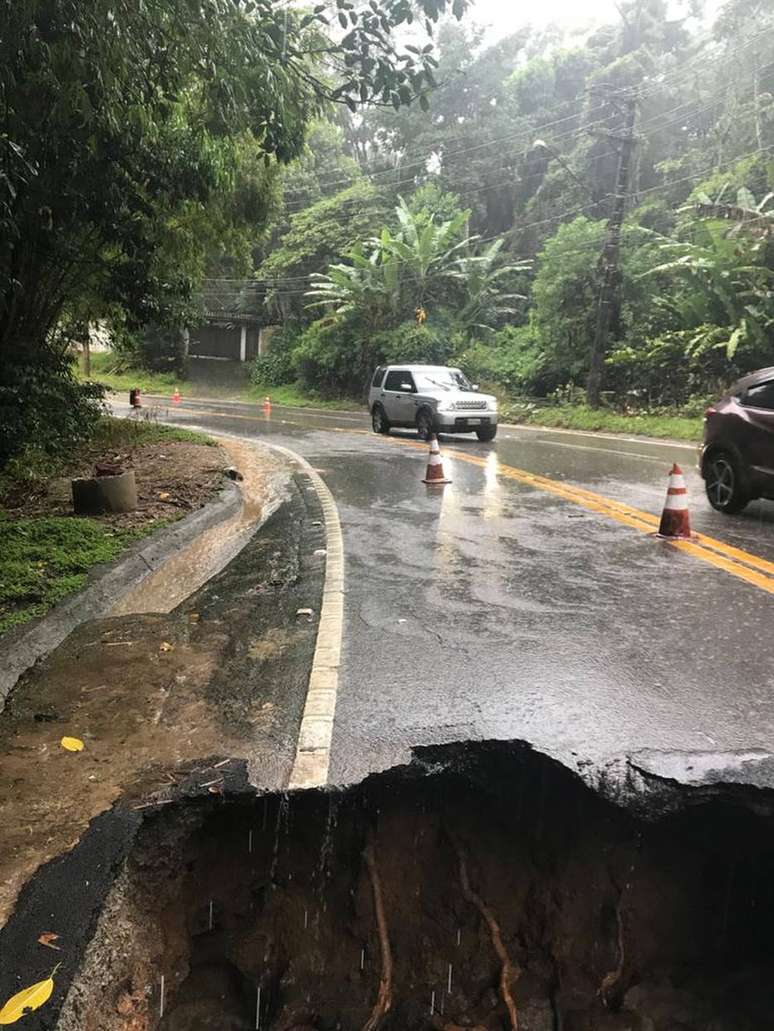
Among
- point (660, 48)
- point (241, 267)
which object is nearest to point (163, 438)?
point (241, 267)

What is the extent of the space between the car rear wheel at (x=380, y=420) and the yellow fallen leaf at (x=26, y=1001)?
17.9 meters

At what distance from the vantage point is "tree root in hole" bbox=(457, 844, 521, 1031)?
3.01 m

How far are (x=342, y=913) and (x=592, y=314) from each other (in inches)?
967

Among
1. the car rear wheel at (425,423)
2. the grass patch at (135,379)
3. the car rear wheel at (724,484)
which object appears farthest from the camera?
the grass patch at (135,379)

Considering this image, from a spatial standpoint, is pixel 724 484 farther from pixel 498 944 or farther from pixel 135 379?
pixel 135 379

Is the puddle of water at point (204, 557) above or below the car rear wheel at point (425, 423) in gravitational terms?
below

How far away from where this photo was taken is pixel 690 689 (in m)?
4.21

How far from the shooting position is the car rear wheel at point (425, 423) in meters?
18.1

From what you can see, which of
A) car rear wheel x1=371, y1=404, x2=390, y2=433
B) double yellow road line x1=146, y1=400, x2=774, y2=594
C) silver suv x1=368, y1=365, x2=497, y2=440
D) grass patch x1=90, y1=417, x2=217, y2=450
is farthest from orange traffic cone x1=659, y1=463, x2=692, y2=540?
car rear wheel x1=371, y1=404, x2=390, y2=433

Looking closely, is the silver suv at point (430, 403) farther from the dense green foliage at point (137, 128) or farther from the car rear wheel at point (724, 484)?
the car rear wheel at point (724, 484)

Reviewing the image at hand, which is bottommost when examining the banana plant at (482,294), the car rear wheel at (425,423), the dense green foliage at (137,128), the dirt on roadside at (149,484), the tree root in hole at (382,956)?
the tree root in hole at (382,956)

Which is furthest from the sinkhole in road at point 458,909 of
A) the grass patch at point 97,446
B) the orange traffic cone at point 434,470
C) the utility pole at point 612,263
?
the utility pole at point 612,263

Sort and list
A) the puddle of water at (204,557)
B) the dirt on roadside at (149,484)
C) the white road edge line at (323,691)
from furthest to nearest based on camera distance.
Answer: the dirt on roadside at (149,484), the puddle of water at (204,557), the white road edge line at (323,691)

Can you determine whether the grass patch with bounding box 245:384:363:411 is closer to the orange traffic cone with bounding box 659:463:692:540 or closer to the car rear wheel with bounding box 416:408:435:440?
the car rear wheel with bounding box 416:408:435:440
